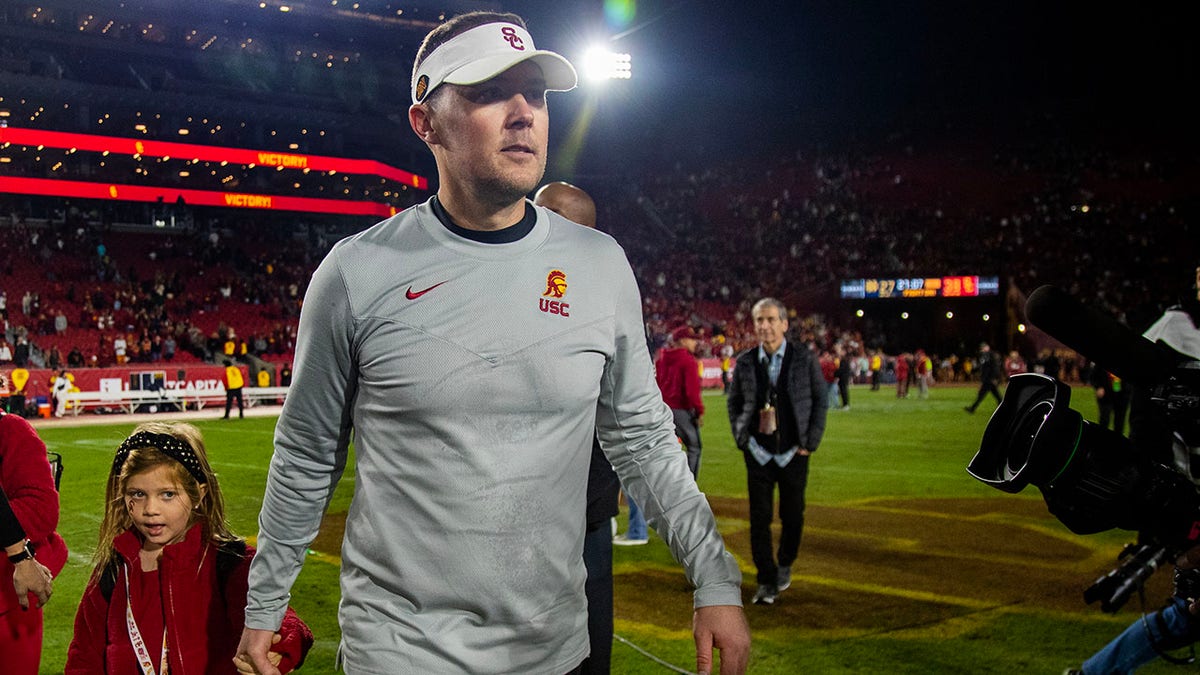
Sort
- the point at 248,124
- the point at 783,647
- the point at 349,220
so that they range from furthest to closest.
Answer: the point at 349,220, the point at 248,124, the point at 783,647

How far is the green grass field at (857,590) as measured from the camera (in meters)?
5.71

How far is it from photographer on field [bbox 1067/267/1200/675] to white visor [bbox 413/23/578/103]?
163cm

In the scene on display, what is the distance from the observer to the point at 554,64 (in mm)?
2379

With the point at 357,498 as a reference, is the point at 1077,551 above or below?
below

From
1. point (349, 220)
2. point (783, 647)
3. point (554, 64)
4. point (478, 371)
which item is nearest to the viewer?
point (478, 371)

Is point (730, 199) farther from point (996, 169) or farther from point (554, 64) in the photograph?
point (554, 64)

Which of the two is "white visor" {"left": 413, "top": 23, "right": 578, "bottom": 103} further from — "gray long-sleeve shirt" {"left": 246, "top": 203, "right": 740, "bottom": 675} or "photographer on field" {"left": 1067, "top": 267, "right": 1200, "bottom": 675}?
"photographer on field" {"left": 1067, "top": 267, "right": 1200, "bottom": 675}

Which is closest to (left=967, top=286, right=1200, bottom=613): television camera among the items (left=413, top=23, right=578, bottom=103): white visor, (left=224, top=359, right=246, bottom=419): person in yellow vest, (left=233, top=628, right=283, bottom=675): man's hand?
(left=413, top=23, right=578, bottom=103): white visor

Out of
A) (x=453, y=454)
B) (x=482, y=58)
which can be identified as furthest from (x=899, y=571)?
(x=482, y=58)

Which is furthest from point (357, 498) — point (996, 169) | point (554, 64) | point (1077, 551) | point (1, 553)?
point (996, 169)

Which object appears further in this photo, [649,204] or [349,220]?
[649,204]

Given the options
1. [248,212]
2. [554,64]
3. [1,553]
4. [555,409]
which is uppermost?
[248,212]

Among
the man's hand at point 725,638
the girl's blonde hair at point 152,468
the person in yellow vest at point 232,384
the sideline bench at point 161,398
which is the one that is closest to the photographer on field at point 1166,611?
the man's hand at point 725,638

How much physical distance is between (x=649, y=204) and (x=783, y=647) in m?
68.0
